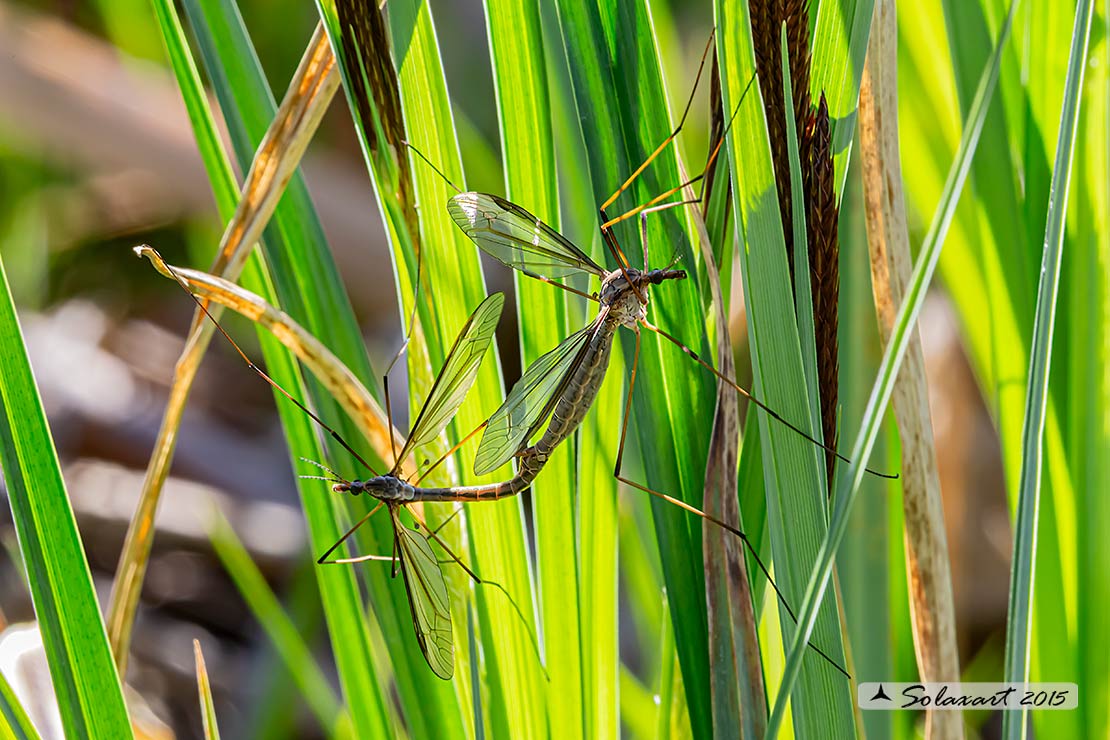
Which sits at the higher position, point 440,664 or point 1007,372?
point 1007,372

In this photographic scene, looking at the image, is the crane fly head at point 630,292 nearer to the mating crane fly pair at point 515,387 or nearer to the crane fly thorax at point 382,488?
the mating crane fly pair at point 515,387

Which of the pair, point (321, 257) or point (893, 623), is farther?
point (893, 623)

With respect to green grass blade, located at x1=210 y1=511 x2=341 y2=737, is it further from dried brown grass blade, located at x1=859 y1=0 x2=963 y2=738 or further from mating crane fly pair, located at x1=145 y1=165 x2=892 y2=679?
dried brown grass blade, located at x1=859 y1=0 x2=963 y2=738

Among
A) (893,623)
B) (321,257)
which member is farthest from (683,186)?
(893,623)

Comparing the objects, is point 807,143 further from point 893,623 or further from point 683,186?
point 893,623

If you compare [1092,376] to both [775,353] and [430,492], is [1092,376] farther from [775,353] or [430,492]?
[430,492]
